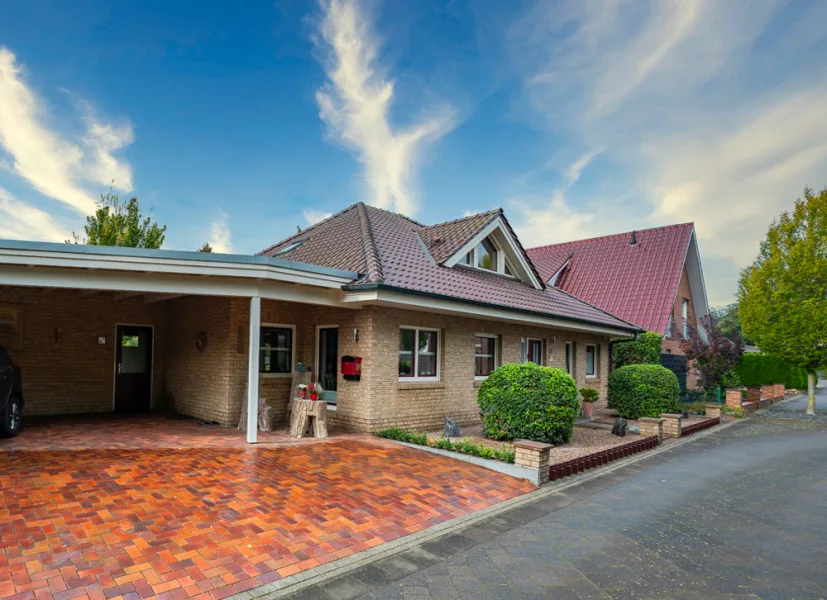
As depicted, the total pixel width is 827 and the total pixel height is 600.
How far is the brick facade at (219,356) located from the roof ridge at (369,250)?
2.46ft

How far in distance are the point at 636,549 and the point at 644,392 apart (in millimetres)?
9297

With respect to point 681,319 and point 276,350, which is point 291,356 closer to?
point 276,350

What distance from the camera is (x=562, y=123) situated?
565 inches

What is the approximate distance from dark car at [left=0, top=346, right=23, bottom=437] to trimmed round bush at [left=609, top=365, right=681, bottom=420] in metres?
13.9

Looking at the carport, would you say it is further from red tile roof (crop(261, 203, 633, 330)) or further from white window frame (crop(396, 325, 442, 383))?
white window frame (crop(396, 325, 442, 383))

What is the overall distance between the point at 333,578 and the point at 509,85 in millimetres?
14301

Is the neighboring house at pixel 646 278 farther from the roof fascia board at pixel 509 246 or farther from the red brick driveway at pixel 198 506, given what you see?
the red brick driveway at pixel 198 506

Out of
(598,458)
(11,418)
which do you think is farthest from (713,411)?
(11,418)

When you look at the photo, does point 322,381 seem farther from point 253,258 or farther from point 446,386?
point 253,258

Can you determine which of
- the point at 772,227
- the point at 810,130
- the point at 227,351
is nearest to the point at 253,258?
the point at 227,351

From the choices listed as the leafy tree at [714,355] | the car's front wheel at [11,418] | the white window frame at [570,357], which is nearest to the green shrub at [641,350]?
the leafy tree at [714,355]

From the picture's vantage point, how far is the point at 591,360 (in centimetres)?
1681

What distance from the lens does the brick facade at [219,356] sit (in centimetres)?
936

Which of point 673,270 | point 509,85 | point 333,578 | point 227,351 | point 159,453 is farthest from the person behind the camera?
point 673,270
